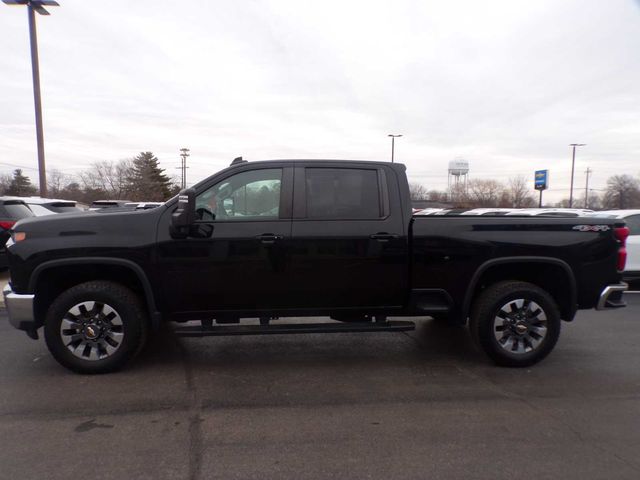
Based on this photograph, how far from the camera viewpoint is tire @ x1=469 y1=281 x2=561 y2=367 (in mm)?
4484

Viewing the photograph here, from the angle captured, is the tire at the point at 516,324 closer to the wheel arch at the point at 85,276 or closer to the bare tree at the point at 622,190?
the wheel arch at the point at 85,276

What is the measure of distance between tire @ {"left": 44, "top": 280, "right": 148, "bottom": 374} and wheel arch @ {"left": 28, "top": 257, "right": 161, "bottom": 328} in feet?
0.36

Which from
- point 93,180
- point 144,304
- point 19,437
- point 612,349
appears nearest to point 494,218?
point 612,349

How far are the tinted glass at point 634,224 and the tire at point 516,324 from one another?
4963 mm

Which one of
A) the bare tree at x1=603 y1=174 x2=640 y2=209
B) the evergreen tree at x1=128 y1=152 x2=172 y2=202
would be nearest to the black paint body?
the evergreen tree at x1=128 y1=152 x2=172 y2=202

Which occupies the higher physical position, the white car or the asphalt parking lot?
the white car

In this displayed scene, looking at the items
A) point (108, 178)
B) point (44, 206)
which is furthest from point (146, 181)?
point (44, 206)

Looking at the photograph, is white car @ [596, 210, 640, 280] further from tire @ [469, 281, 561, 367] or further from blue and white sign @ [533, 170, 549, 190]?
blue and white sign @ [533, 170, 549, 190]

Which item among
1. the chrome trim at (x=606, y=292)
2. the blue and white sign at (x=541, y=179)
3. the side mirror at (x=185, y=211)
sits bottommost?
the chrome trim at (x=606, y=292)

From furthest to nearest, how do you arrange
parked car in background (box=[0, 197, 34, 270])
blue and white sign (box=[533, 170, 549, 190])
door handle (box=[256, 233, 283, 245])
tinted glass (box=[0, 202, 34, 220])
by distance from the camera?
1. blue and white sign (box=[533, 170, 549, 190])
2. tinted glass (box=[0, 202, 34, 220])
3. parked car in background (box=[0, 197, 34, 270])
4. door handle (box=[256, 233, 283, 245])

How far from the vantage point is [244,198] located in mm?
4367

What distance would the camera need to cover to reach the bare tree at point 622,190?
72.2m

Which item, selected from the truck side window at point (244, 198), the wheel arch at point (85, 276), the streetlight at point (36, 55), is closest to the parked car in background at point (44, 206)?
the streetlight at point (36, 55)

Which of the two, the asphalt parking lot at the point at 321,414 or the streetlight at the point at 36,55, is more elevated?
the streetlight at the point at 36,55
